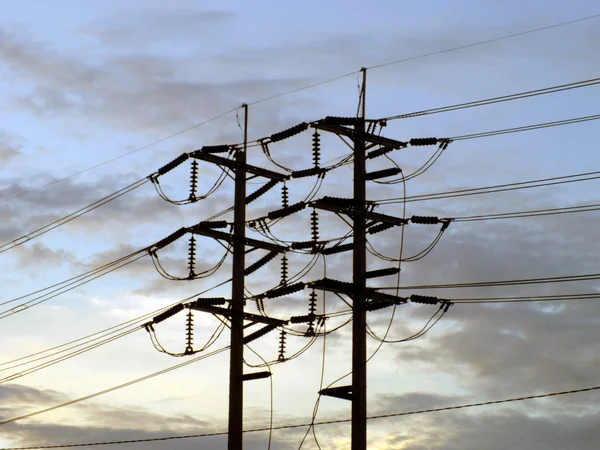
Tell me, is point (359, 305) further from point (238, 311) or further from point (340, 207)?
point (238, 311)

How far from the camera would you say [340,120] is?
42219 millimetres

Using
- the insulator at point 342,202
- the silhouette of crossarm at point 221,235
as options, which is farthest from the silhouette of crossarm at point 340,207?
the silhouette of crossarm at point 221,235

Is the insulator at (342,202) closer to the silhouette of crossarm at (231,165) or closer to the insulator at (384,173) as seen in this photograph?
the insulator at (384,173)

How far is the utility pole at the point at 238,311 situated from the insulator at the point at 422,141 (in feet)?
21.1

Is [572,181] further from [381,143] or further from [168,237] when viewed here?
[168,237]

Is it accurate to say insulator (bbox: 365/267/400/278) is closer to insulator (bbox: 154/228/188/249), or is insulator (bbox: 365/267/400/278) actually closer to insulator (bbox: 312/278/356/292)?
insulator (bbox: 312/278/356/292)

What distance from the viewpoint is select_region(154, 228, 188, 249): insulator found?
45.8 meters

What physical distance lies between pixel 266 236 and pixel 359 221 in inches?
225

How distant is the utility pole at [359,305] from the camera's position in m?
39.0

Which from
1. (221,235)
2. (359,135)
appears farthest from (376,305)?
(221,235)

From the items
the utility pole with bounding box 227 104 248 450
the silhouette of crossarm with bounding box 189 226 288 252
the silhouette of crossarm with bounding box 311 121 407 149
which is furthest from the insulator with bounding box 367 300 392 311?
the silhouette of crossarm with bounding box 189 226 288 252

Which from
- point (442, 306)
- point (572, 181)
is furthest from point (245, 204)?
point (572, 181)

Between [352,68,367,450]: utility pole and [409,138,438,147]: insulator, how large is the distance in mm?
1472

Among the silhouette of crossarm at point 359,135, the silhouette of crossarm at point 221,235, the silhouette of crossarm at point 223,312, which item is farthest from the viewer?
the silhouette of crossarm at point 221,235
